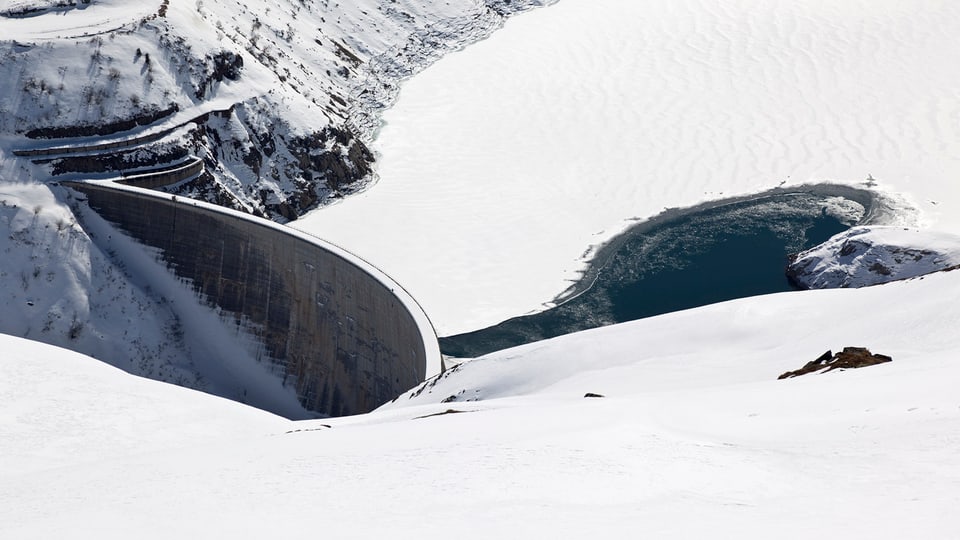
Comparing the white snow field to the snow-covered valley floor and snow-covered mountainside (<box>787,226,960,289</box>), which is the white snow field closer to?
the snow-covered valley floor

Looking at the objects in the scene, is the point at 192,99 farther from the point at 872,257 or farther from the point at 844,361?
the point at 844,361

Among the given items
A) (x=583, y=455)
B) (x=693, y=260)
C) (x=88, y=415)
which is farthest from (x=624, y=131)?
(x=583, y=455)

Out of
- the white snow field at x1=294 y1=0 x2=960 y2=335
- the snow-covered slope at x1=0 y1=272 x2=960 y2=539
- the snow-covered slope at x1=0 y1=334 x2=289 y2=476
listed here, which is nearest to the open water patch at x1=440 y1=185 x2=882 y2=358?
the white snow field at x1=294 y1=0 x2=960 y2=335

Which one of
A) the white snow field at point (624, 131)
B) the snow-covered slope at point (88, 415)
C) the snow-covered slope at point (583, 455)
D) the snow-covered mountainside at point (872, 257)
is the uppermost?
the white snow field at point (624, 131)

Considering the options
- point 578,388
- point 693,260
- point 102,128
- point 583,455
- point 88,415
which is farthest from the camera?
point 693,260

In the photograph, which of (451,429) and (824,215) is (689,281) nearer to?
(824,215)

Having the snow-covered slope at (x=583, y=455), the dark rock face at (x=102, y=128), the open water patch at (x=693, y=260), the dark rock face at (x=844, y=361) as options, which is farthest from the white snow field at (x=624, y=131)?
the dark rock face at (x=844, y=361)

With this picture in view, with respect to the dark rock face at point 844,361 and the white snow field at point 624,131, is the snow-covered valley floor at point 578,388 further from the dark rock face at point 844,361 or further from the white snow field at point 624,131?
the dark rock face at point 844,361
